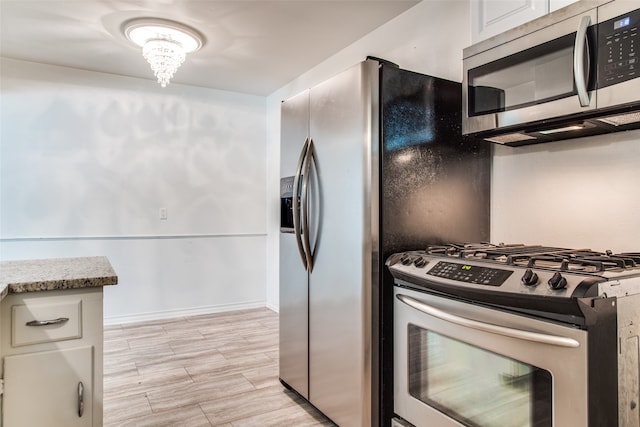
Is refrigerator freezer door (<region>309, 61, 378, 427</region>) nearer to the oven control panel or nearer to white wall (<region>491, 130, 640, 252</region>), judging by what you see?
the oven control panel

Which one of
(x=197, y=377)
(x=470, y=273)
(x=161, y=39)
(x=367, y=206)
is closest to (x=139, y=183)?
(x=161, y=39)

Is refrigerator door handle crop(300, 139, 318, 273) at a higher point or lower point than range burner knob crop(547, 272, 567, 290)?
higher

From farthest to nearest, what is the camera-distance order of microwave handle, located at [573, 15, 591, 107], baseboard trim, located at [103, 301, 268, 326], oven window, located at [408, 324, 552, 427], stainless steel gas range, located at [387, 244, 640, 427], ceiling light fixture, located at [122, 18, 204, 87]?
baseboard trim, located at [103, 301, 268, 326]
ceiling light fixture, located at [122, 18, 204, 87]
microwave handle, located at [573, 15, 591, 107]
oven window, located at [408, 324, 552, 427]
stainless steel gas range, located at [387, 244, 640, 427]

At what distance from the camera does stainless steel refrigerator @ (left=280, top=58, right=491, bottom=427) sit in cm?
A: 183

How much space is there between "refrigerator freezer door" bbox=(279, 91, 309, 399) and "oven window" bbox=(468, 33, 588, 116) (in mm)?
924

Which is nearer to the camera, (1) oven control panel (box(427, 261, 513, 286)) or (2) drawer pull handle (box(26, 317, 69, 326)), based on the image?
(1) oven control panel (box(427, 261, 513, 286))

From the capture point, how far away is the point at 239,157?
15.1 ft

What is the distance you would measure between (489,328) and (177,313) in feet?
12.0

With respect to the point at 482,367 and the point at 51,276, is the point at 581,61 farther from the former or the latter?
the point at 51,276

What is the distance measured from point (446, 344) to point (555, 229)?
2.60 feet

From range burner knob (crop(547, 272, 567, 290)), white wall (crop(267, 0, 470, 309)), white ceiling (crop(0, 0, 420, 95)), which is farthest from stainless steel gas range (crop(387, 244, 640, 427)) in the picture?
white ceiling (crop(0, 0, 420, 95))

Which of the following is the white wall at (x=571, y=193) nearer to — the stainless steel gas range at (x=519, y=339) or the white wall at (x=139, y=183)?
the stainless steel gas range at (x=519, y=339)

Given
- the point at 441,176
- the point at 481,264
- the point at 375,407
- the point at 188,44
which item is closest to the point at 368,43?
the point at 188,44

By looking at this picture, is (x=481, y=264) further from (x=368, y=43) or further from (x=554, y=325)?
(x=368, y=43)
